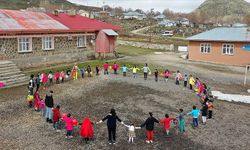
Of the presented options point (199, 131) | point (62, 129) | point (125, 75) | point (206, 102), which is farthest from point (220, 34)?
point (62, 129)

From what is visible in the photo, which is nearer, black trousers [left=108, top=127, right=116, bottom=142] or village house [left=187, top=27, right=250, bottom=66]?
black trousers [left=108, top=127, right=116, bottom=142]

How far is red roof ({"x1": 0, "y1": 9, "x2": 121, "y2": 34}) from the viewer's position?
2555 centimetres

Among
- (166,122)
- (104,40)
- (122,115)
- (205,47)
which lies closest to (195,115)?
(166,122)

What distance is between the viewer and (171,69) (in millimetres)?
30109

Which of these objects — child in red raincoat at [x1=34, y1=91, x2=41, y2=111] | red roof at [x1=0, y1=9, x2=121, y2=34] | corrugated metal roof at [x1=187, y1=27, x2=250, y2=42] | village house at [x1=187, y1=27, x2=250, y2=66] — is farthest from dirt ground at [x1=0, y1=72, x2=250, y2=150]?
corrugated metal roof at [x1=187, y1=27, x2=250, y2=42]

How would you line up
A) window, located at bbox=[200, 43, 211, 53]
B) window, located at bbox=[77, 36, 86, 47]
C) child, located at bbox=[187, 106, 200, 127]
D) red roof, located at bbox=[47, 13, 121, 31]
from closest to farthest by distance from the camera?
1. child, located at bbox=[187, 106, 200, 127]
2. red roof, located at bbox=[47, 13, 121, 31]
3. window, located at bbox=[77, 36, 86, 47]
4. window, located at bbox=[200, 43, 211, 53]

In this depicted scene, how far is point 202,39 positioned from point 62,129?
27.3 m

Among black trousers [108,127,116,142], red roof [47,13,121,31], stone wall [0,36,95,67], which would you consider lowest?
black trousers [108,127,116,142]

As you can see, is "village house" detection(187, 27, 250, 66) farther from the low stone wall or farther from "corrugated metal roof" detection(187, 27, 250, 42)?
the low stone wall

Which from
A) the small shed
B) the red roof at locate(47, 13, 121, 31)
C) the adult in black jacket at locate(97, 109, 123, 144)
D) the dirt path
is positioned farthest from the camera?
the small shed

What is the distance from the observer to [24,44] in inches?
1050

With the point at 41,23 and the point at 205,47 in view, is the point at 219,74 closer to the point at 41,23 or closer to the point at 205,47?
the point at 205,47

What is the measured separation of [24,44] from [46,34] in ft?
8.23

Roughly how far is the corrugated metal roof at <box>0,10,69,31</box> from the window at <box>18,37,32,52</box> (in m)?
1.20
